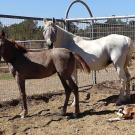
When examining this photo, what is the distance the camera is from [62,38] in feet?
30.6

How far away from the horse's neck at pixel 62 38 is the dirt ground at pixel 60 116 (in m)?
1.32

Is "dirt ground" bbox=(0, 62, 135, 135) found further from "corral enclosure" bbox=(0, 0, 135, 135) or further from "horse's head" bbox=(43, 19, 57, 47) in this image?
"horse's head" bbox=(43, 19, 57, 47)

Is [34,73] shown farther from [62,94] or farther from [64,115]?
[62,94]

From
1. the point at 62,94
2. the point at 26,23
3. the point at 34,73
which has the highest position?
the point at 26,23

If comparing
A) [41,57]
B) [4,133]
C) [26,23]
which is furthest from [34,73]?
[26,23]

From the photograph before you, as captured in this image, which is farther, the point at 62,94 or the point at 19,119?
the point at 62,94

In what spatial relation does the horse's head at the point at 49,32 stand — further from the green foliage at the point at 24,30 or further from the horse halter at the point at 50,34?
the green foliage at the point at 24,30

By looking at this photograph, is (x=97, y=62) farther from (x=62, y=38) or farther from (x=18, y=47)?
(x=18, y=47)

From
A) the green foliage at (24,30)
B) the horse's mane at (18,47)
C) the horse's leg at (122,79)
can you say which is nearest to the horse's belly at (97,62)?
the horse's leg at (122,79)

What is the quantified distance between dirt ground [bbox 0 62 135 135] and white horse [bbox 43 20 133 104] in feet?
2.40

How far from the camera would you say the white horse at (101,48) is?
29.4 feet

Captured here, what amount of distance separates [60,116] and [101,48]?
2.08 meters

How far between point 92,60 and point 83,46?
403 millimetres

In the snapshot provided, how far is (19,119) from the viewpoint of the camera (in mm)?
7754
